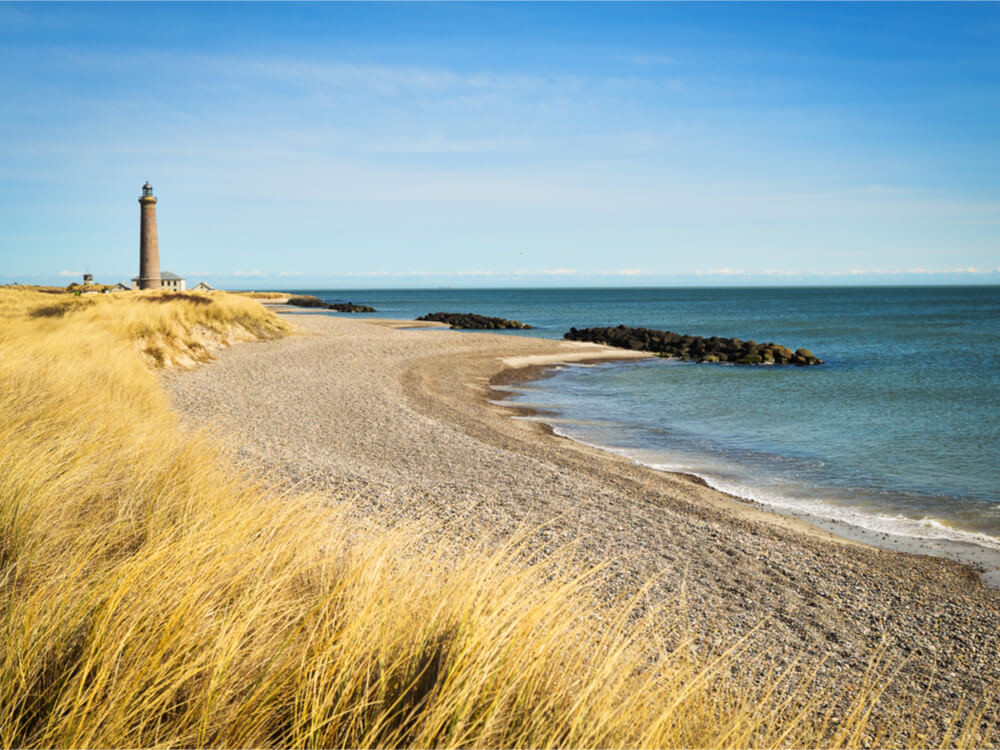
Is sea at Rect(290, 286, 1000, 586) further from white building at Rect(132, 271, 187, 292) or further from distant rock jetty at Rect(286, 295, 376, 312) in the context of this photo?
distant rock jetty at Rect(286, 295, 376, 312)

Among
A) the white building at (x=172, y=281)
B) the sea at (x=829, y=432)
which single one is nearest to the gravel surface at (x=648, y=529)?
the sea at (x=829, y=432)

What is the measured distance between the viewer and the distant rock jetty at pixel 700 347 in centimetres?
3425

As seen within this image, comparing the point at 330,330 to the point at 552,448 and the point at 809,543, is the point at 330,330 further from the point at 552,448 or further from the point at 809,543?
the point at 809,543

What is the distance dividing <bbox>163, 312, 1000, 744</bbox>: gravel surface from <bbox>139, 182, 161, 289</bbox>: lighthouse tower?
41076 millimetres

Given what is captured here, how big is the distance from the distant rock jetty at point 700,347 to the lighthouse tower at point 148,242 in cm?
3283

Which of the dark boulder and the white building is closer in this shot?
the dark boulder

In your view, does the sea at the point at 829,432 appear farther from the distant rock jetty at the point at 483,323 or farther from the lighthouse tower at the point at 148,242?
the lighthouse tower at the point at 148,242

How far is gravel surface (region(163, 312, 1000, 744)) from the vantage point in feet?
19.9

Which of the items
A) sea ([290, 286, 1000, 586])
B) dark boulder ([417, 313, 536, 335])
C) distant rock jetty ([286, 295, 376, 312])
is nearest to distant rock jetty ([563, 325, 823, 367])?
sea ([290, 286, 1000, 586])

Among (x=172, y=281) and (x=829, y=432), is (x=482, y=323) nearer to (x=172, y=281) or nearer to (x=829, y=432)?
(x=172, y=281)

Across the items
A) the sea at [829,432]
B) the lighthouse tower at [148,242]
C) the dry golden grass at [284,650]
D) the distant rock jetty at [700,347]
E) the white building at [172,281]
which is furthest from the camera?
the white building at [172,281]

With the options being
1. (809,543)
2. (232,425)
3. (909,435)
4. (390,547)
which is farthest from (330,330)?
(390,547)

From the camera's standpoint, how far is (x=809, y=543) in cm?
885

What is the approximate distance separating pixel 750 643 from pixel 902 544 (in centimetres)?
455
